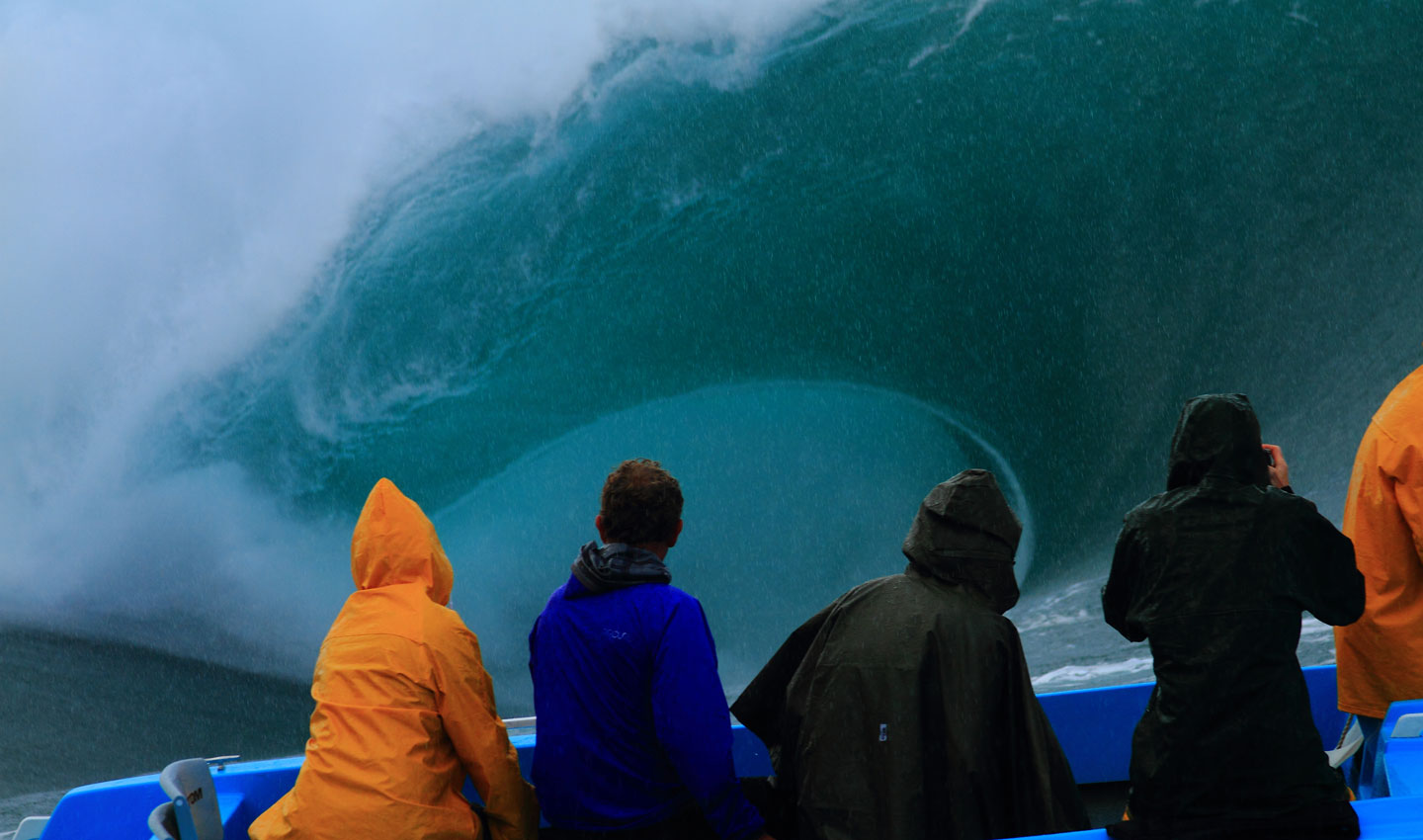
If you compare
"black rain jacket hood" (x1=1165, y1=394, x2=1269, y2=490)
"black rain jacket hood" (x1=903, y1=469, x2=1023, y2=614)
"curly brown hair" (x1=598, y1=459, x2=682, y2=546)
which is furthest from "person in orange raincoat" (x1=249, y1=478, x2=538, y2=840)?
"black rain jacket hood" (x1=1165, y1=394, x2=1269, y2=490)

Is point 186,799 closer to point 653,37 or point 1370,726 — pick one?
point 1370,726

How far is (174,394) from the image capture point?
10062 mm

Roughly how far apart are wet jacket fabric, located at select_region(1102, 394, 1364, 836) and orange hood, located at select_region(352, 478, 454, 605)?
3.91ft

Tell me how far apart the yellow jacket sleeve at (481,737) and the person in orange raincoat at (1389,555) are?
5.09ft

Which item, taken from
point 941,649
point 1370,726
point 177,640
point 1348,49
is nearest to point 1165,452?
point 1348,49

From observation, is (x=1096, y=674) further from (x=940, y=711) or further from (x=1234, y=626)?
(x=1234, y=626)

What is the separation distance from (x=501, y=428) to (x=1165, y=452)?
640 cm

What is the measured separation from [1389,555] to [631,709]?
1416mm

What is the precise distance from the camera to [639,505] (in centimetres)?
174

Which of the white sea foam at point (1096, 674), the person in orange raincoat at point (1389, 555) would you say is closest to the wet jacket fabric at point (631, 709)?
the person in orange raincoat at point (1389, 555)

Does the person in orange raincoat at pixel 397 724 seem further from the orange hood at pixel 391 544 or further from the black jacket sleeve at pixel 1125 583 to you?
the black jacket sleeve at pixel 1125 583

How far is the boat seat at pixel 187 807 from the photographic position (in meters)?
1.85

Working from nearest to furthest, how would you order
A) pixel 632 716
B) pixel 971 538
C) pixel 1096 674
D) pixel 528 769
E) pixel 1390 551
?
pixel 971 538, pixel 632 716, pixel 1390 551, pixel 528 769, pixel 1096 674

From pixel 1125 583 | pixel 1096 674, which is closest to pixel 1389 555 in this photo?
pixel 1125 583
